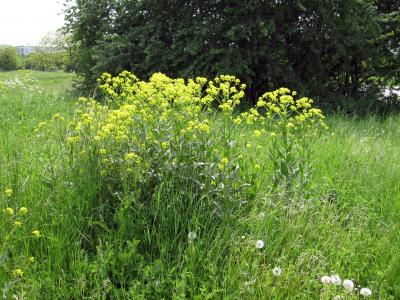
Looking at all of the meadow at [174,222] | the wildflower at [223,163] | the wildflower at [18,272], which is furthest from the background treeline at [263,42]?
the wildflower at [18,272]

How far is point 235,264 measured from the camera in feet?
7.93

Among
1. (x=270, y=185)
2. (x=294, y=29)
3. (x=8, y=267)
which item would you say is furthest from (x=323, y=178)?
(x=294, y=29)

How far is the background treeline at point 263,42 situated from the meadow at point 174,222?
5016mm

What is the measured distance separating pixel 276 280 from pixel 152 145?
1.20 meters

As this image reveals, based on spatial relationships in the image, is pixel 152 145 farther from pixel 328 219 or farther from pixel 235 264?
pixel 328 219

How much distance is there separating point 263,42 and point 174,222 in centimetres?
628

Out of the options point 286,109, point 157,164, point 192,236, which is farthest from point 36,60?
point 192,236

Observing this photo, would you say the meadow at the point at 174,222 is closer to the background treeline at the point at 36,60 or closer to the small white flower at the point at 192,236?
the small white flower at the point at 192,236

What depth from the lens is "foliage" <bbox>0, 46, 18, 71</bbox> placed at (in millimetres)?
45344

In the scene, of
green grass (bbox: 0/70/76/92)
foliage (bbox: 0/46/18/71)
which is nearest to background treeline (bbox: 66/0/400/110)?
green grass (bbox: 0/70/76/92)

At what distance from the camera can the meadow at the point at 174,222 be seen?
2279 mm

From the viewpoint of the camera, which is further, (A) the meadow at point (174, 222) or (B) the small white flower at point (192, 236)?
(B) the small white flower at point (192, 236)

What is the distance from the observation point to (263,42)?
8117 millimetres

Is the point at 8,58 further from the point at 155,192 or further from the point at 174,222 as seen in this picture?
the point at 174,222
